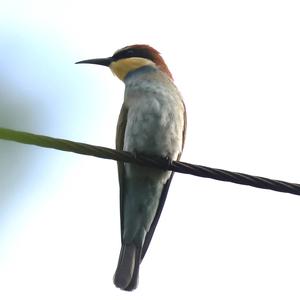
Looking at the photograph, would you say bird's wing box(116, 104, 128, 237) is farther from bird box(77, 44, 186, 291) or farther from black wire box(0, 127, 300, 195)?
black wire box(0, 127, 300, 195)

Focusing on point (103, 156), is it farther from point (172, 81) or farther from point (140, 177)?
point (172, 81)

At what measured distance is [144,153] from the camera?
397 cm

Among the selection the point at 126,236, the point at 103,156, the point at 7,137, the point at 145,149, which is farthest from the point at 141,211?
the point at 7,137

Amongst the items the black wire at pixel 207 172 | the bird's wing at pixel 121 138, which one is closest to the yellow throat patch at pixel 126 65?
the bird's wing at pixel 121 138

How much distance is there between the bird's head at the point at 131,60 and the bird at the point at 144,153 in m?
0.60

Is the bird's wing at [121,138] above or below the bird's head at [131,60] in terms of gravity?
below

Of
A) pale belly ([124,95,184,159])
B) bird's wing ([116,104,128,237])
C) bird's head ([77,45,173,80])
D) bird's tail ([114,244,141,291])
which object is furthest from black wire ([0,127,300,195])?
bird's head ([77,45,173,80])

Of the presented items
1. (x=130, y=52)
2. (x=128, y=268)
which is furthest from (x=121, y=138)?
(x=130, y=52)

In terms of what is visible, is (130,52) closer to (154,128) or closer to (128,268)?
(154,128)

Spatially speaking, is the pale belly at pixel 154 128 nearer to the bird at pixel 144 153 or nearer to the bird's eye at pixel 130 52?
the bird at pixel 144 153

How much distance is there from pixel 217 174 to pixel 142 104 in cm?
153

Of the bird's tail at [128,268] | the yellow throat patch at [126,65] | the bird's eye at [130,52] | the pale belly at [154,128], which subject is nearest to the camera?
the pale belly at [154,128]

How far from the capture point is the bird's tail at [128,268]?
13.5 feet

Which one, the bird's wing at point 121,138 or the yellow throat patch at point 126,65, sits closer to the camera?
the bird's wing at point 121,138
